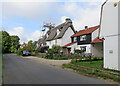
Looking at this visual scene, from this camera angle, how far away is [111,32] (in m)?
9.82

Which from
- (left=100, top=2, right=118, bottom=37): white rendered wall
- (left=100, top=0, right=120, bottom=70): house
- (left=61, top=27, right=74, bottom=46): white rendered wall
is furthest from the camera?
(left=61, top=27, right=74, bottom=46): white rendered wall

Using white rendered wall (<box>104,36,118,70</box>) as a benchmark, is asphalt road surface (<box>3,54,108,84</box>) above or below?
below

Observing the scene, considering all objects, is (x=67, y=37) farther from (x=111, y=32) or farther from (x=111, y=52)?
(x=111, y=52)

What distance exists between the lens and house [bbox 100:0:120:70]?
30.1 feet

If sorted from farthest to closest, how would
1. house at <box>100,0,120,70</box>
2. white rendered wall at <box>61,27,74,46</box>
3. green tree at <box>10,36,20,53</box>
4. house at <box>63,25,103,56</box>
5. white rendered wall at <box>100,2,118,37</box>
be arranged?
green tree at <box>10,36,20,53</box>
white rendered wall at <box>61,27,74,46</box>
house at <box>63,25,103,56</box>
white rendered wall at <box>100,2,118,37</box>
house at <box>100,0,120,70</box>

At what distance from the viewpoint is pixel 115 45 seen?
9.28 m

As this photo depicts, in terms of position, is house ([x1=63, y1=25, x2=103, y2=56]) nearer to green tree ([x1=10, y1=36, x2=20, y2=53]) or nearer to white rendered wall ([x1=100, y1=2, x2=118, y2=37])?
white rendered wall ([x1=100, y1=2, x2=118, y2=37])

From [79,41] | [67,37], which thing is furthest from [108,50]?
[67,37]

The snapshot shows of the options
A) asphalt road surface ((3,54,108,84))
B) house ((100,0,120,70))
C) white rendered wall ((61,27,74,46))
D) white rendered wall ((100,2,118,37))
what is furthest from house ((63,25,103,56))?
asphalt road surface ((3,54,108,84))

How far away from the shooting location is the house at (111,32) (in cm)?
918

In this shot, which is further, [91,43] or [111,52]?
[91,43]

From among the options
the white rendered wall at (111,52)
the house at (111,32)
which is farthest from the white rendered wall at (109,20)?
the white rendered wall at (111,52)

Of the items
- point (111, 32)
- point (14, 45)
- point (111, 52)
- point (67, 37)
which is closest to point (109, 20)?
point (111, 32)

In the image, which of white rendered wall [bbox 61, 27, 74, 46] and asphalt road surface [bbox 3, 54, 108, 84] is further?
white rendered wall [bbox 61, 27, 74, 46]
